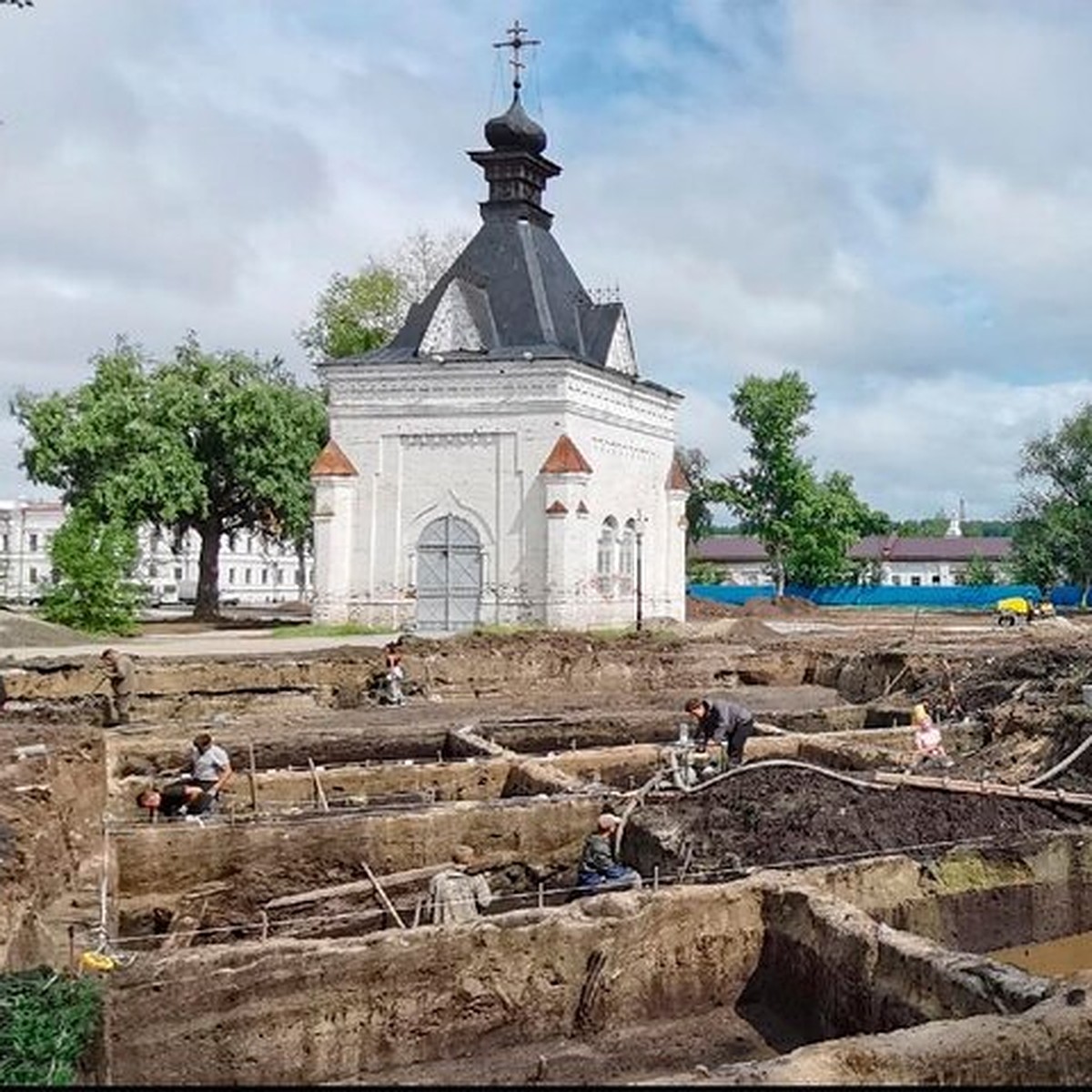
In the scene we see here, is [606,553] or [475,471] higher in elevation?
[475,471]

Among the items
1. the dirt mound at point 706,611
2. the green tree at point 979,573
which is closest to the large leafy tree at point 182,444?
the dirt mound at point 706,611

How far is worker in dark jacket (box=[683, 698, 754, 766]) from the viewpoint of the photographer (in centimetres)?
1307

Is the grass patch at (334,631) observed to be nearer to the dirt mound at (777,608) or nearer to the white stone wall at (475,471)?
the white stone wall at (475,471)

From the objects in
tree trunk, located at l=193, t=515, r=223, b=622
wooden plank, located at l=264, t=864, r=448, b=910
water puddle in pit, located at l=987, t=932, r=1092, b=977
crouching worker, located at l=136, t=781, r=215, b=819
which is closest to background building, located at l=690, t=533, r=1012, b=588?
tree trunk, located at l=193, t=515, r=223, b=622

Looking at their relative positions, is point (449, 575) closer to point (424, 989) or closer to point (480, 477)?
point (480, 477)

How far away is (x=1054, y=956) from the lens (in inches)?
386

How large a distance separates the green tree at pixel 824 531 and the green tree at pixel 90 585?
34.3 m

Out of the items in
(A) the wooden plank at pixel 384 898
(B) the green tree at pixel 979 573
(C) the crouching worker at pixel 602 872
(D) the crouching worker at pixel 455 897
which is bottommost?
(A) the wooden plank at pixel 384 898

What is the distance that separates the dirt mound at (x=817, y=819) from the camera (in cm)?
1013

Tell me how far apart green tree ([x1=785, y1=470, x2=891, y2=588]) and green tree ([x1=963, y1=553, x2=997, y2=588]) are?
11.5 m

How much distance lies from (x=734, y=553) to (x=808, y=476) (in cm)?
2944

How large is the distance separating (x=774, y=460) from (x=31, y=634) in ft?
125

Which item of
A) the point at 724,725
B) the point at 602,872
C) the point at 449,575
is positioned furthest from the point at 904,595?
the point at 602,872

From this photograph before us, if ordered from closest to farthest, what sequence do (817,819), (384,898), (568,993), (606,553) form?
(568,993), (384,898), (817,819), (606,553)
